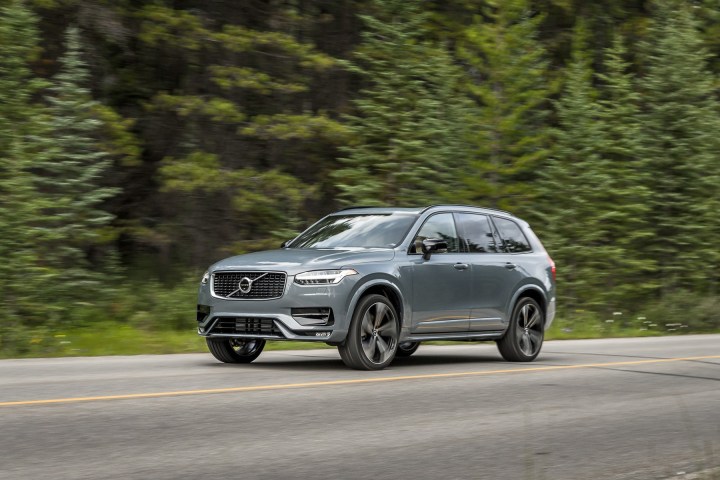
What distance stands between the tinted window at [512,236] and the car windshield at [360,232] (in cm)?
190

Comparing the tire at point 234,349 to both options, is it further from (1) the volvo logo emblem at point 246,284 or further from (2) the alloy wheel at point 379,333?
(2) the alloy wheel at point 379,333

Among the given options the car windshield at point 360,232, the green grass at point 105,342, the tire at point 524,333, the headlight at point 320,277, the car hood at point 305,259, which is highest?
the car windshield at point 360,232

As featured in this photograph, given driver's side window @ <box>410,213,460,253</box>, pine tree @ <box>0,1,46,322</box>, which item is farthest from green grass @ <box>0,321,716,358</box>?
driver's side window @ <box>410,213,460,253</box>

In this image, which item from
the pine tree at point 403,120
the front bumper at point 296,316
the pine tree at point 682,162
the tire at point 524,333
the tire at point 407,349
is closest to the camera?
the front bumper at point 296,316

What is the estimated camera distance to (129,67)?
29422 mm

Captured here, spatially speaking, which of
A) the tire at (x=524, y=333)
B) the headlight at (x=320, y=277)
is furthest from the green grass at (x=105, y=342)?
the headlight at (x=320, y=277)

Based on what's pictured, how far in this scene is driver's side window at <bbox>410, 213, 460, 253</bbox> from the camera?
515 inches

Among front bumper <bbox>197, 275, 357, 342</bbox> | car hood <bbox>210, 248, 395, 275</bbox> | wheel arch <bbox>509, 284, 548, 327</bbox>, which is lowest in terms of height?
wheel arch <bbox>509, 284, 548, 327</bbox>

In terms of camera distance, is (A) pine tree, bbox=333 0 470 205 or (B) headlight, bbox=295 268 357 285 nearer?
(B) headlight, bbox=295 268 357 285

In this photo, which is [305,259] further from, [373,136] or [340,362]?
[373,136]

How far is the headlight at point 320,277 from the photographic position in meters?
11.7

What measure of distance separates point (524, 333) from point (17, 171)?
27.8ft

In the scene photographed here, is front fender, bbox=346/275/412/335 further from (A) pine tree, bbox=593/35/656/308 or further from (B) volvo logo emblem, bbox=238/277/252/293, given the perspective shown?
(A) pine tree, bbox=593/35/656/308

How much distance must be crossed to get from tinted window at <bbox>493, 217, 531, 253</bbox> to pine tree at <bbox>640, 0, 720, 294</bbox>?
18.9 m
